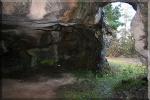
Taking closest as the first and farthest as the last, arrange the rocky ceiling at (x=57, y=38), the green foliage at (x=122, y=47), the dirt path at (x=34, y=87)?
1. the rocky ceiling at (x=57, y=38)
2. the dirt path at (x=34, y=87)
3. the green foliage at (x=122, y=47)

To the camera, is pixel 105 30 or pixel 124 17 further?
pixel 124 17

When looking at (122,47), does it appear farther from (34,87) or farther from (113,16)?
(34,87)

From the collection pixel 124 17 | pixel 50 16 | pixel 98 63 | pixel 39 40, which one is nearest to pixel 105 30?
pixel 98 63

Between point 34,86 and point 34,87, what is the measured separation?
168mm

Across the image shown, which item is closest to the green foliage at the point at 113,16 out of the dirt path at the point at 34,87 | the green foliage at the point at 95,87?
the green foliage at the point at 95,87

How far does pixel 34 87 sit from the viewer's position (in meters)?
8.96

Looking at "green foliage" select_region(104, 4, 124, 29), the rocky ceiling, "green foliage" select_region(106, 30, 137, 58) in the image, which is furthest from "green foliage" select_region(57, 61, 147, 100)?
"green foliage" select_region(106, 30, 137, 58)

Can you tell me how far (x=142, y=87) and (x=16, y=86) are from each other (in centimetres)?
535

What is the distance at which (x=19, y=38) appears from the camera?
1127 centimetres

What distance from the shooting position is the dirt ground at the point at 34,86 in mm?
7892

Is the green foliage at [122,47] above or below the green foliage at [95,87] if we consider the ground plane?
above

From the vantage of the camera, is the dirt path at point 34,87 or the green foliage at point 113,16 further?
the green foliage at point 113,16

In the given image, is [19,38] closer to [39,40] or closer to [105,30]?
[39,40]

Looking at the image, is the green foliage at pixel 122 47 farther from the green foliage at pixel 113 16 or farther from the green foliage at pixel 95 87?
the green foliage at pixel 95 87
